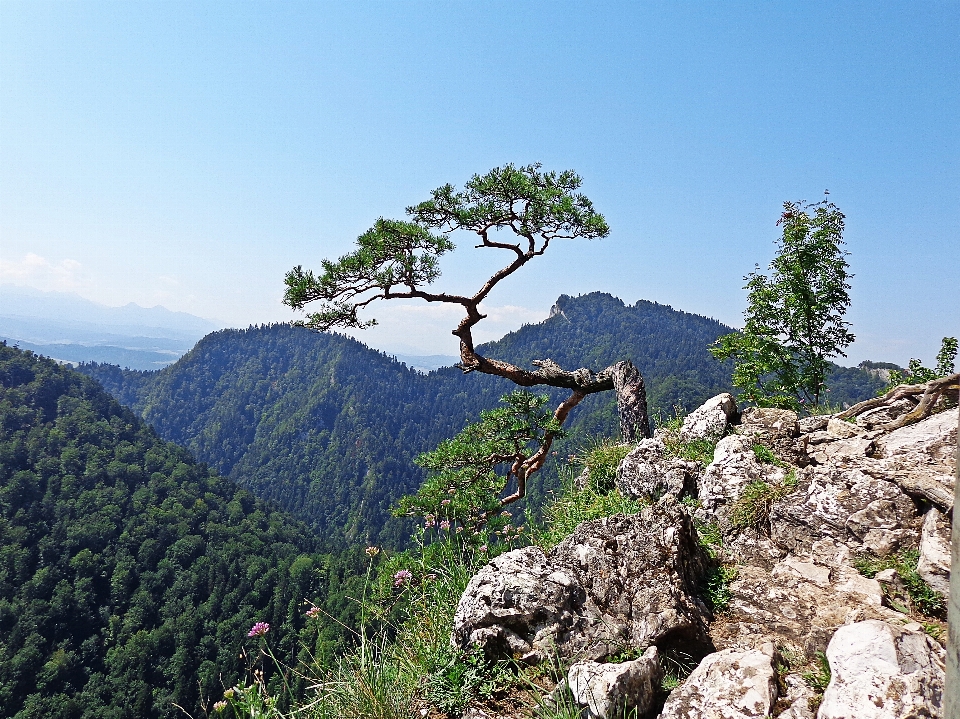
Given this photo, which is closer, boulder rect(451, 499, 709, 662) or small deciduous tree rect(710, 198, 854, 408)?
boulder rect(451, 499, 709, 662)

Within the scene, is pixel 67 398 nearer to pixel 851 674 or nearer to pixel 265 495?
pixel 265 495

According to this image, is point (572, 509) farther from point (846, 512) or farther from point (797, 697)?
point (797, 697)

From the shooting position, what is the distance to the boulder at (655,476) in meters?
5.65

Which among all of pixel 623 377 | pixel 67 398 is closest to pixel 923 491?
pixel 623 377

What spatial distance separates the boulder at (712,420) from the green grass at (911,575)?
126 inches

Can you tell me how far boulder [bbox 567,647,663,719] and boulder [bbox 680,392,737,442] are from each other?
489 cm

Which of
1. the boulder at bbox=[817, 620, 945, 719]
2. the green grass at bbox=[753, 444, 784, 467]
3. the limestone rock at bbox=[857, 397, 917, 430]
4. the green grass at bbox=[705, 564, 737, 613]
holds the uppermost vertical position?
the limestone rock at bbox=[857, 397, 917, 430]

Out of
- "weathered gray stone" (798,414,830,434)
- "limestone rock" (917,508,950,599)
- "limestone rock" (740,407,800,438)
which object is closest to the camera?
"limestone rock" (917,508,950,599)

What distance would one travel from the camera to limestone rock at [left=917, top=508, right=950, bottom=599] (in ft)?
11.3

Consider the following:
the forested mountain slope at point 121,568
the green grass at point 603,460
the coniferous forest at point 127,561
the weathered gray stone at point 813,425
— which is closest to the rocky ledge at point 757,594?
the weathered gray stone at point 813,425

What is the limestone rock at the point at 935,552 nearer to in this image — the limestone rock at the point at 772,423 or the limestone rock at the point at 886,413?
the limestone rock at the point at 772,423

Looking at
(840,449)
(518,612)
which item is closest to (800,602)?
(518,612)

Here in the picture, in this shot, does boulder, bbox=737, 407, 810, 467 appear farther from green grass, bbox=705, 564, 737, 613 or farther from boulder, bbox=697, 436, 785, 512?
green grass, bbox=705, 564, 737, 613

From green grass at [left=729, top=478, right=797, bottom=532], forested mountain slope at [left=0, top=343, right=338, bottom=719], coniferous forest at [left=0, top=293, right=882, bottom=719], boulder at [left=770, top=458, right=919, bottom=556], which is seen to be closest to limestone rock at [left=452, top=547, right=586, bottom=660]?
green grass at [left=729, top=478, right=797, bottom=532]
